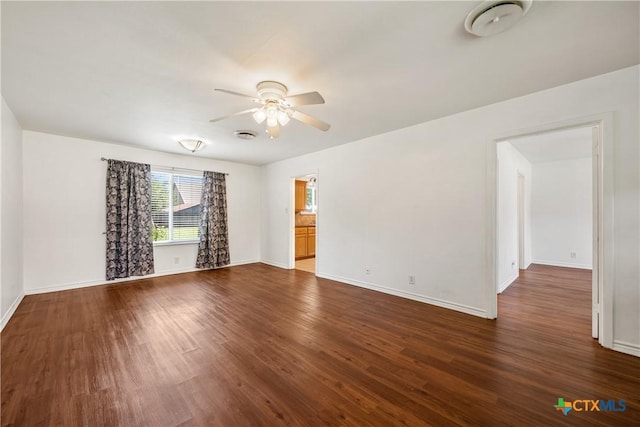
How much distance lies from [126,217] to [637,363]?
6.81 metres

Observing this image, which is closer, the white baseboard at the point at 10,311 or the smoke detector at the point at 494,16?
the smoke detector at the point at 494,16

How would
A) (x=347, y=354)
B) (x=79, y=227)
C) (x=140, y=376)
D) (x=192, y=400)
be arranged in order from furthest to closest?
(x=79, y=227) → (x=347, y=354) → (x=140, y=376) → (x=192, y=400)

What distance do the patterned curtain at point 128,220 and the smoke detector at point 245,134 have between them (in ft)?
7.58

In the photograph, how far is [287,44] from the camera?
6.12 ft

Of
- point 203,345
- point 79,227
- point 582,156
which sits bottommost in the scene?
point 203,345

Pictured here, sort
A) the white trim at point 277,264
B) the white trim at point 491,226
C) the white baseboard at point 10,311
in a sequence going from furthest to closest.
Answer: the white trim at point 277,264 < the white trim at point 491,226 < the white baseboard at point 10,311

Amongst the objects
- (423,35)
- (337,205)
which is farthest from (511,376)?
(337,205)

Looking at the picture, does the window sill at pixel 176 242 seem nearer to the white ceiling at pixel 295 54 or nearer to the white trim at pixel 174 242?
the white trim at pixel 174 242

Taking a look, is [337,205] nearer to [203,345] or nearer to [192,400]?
[203,345]

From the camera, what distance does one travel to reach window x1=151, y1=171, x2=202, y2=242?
5.21 m

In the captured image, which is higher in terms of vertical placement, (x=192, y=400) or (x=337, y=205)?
(x=337, y=205)

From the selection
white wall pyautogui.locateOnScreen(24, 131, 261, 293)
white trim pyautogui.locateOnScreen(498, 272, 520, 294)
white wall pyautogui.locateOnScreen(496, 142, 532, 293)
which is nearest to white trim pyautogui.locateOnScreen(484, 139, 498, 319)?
A: white wall pyautogui.locateOnScreen(496, 142, 532, 293)

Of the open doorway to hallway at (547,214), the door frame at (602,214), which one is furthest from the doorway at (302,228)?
the door frame at (602,214)

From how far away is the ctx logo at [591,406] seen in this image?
5.35 ft
